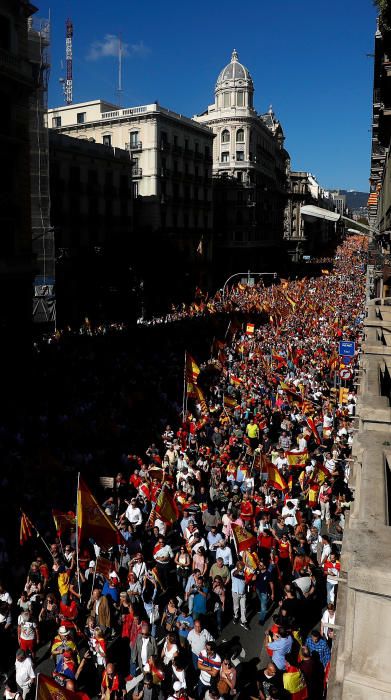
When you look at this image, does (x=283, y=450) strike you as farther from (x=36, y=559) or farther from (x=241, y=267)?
(x=241, y=267)

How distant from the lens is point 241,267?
7244 centimetres

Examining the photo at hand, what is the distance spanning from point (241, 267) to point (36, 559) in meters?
63.9

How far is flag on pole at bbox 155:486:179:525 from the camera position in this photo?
11.7 meters

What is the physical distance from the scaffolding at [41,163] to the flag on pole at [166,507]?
69.6 feet

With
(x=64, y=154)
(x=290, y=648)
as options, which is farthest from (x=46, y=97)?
(x=290, y=648)

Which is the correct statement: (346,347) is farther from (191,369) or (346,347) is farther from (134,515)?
(134,515)

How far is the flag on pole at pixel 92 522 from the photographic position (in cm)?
985

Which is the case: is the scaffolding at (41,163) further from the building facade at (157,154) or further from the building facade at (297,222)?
the building facade at (297,222)

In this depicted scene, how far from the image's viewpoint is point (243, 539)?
10648 mm

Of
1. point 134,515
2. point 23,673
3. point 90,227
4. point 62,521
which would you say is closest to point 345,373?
point 134,515

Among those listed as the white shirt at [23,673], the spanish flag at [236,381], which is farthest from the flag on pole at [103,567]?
the spanish flag at [236,381]

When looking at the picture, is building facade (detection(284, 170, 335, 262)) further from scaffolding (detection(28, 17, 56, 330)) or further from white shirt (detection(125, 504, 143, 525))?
white shirt (detection(125, 504, 143, 525))

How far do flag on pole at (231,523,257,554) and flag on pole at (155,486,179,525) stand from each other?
5.25 feet

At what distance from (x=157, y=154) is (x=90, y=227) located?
11.5 metres
